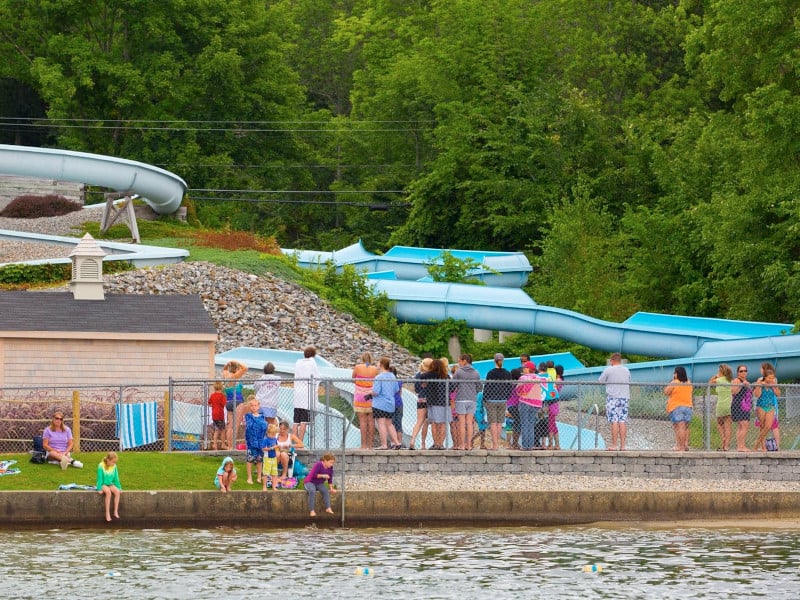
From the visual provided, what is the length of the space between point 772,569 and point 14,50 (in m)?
58.1

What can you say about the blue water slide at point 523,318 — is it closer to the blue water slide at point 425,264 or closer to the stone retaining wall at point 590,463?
the blue water slide at point 425,264

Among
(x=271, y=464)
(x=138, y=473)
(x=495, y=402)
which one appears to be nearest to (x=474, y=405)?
(x=495, y=402)

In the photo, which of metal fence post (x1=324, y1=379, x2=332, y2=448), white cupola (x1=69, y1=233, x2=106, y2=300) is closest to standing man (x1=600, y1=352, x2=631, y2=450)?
metal fence post (x1=324, y1=379, x2=332, y2=448)

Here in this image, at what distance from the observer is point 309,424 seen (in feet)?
81.3

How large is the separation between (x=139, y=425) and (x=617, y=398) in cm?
783

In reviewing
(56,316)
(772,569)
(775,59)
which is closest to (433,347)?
(775,59)

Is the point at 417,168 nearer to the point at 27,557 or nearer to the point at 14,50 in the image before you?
the point at 14,50

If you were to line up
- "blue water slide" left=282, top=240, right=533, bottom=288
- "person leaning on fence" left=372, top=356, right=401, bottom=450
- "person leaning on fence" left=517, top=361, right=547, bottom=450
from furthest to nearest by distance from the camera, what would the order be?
1. "blue water slide" left=282, top=240, right=533, bottom=288
2. "person leaning on fence" left=517, top=361, right=547, bottom=450
3. "person leaning on fence" left=372, top=356, right=401, bottom=450

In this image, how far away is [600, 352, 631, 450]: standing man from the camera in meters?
24.7

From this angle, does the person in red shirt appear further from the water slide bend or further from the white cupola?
the water slide bend

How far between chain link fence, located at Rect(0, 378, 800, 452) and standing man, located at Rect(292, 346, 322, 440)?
0.9 inches

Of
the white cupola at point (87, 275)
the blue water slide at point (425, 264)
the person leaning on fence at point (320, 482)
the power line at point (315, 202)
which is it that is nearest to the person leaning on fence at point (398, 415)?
the person leaning on fence at point (320, 482)

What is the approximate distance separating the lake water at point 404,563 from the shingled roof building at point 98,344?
20.8 ft

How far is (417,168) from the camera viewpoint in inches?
2825
